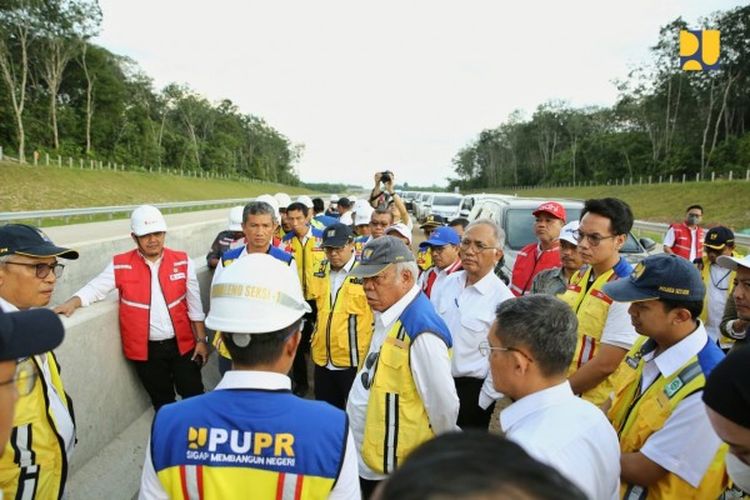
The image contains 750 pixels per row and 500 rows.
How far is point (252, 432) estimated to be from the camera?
5.22 ft

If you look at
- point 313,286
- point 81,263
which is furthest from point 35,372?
point 81,263

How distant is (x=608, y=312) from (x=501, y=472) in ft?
8.62

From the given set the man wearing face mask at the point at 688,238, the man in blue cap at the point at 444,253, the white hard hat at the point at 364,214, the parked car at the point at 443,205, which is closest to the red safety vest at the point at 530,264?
the man in blue cap at the point at 444,253

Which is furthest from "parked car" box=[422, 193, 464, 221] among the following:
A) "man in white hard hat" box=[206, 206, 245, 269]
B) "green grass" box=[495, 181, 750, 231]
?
"man in white hard hat" box=[206, 206, 245, 269]

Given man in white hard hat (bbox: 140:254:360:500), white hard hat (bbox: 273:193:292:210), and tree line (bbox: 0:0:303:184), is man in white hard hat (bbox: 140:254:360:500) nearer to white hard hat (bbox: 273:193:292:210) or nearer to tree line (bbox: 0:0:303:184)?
white hard hat (bbox: 273:193:292:210)

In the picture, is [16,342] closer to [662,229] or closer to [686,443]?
[686,443]

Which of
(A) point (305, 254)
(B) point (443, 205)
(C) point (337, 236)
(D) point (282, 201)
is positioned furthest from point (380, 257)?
(B) point (443, 205)

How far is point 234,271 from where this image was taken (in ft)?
5.87

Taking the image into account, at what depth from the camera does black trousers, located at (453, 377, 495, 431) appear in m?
3.72

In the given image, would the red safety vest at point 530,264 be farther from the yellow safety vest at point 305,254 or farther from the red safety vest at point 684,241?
the red safety vest at point 684,241

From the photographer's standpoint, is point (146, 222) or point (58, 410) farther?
point (146, 222)

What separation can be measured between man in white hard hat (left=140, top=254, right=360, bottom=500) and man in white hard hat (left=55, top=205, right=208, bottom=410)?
2.47 metres

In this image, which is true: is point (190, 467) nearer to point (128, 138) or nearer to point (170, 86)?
point (128, 138)

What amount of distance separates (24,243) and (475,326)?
9.40ft
